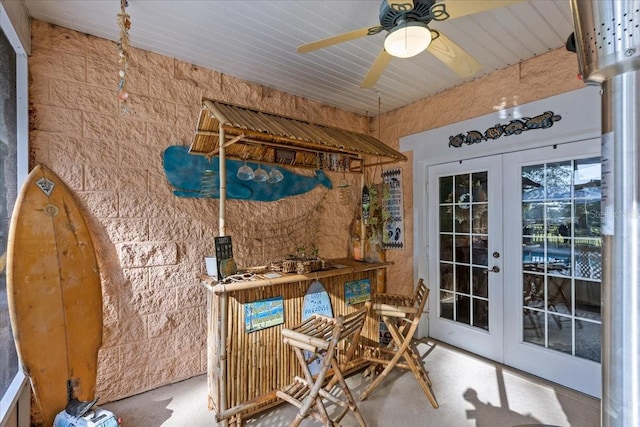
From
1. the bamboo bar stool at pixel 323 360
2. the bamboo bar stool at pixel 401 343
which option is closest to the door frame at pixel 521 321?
the bamboo bar stool at pixel 401 343

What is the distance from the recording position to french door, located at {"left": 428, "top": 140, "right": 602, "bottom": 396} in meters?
2.47

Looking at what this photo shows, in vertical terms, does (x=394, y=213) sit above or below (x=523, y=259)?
above

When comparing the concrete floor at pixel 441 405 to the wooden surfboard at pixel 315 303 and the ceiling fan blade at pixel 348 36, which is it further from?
the ceiling fan blade at pixel 348 36

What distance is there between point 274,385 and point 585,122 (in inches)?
123

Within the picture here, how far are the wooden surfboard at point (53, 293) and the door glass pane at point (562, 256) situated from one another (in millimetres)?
3656

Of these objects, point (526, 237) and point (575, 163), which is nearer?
point (575, 163)

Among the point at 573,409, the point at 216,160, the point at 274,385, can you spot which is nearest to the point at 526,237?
the point at 573,409

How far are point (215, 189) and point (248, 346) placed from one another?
143 centimetres

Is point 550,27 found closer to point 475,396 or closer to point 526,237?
point 526,237

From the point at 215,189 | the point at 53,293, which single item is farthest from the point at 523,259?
the point at 53,293

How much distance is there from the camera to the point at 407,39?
1.74m

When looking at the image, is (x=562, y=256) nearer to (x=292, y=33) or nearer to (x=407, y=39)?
(x=407, y=39)

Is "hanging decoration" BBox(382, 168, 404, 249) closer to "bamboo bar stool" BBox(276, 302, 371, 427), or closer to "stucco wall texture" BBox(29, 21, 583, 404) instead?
"stucco wall texture" BBox(29, 21, 583, 404)

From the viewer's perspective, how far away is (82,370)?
6.83 feet
